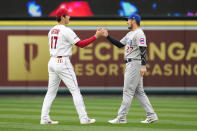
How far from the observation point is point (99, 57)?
20375mm

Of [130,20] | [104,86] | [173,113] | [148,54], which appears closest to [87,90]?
[104,86]

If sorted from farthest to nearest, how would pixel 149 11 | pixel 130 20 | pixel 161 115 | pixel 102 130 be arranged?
1. pixel 149 11
2. pixel 161 115
3. pixel 130 20
4. pixel 102 130

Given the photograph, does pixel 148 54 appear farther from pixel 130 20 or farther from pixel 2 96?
pixel 130 20

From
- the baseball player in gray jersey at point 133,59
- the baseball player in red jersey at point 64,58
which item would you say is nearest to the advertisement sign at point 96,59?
the baseball player in gray jersey at point 133,59

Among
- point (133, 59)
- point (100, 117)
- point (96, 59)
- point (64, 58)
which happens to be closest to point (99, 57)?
point (96, 59)

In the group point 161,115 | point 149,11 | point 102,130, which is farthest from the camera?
point 149,11

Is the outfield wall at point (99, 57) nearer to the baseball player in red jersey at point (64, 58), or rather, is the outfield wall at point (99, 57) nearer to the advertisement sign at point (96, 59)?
the advertisement sign at point (96, 59)

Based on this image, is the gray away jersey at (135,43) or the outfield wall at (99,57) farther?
the outfield wall at (99,57)

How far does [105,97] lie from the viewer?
19.9 meters

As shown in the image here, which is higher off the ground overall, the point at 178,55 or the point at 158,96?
the point at 178,55

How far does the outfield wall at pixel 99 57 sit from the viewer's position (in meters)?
20.3

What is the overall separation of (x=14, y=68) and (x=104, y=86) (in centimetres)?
293

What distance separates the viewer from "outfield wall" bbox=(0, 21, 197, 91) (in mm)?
20281

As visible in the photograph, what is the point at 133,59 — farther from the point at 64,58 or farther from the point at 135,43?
the point at 64,58
